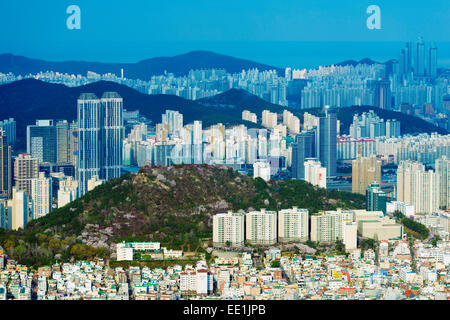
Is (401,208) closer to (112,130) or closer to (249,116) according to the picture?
(112,130)

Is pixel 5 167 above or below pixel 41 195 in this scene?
above

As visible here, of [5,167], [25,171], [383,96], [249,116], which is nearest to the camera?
[25,171]

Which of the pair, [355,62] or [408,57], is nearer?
[355,62]

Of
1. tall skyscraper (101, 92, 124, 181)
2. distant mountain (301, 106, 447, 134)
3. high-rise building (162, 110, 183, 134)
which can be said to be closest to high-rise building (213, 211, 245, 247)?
tall skyscraper (101, 92, 124, 181)

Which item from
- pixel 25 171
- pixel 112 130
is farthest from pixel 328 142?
pixel 25 171

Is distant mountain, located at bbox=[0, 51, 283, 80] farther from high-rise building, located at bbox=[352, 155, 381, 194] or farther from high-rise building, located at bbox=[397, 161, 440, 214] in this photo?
high-rise building, located at bbox=[397, 161, 440, 214]

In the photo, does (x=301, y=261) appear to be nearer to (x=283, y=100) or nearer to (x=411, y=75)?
(x=411, y=75)

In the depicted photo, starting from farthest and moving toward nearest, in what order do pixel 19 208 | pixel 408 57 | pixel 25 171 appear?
1. pixel 408 57
2. pixel 25 171
3. pixel 19 208

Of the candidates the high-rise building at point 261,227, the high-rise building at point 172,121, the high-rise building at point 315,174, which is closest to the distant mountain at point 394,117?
the high-rise building at point 172,121
